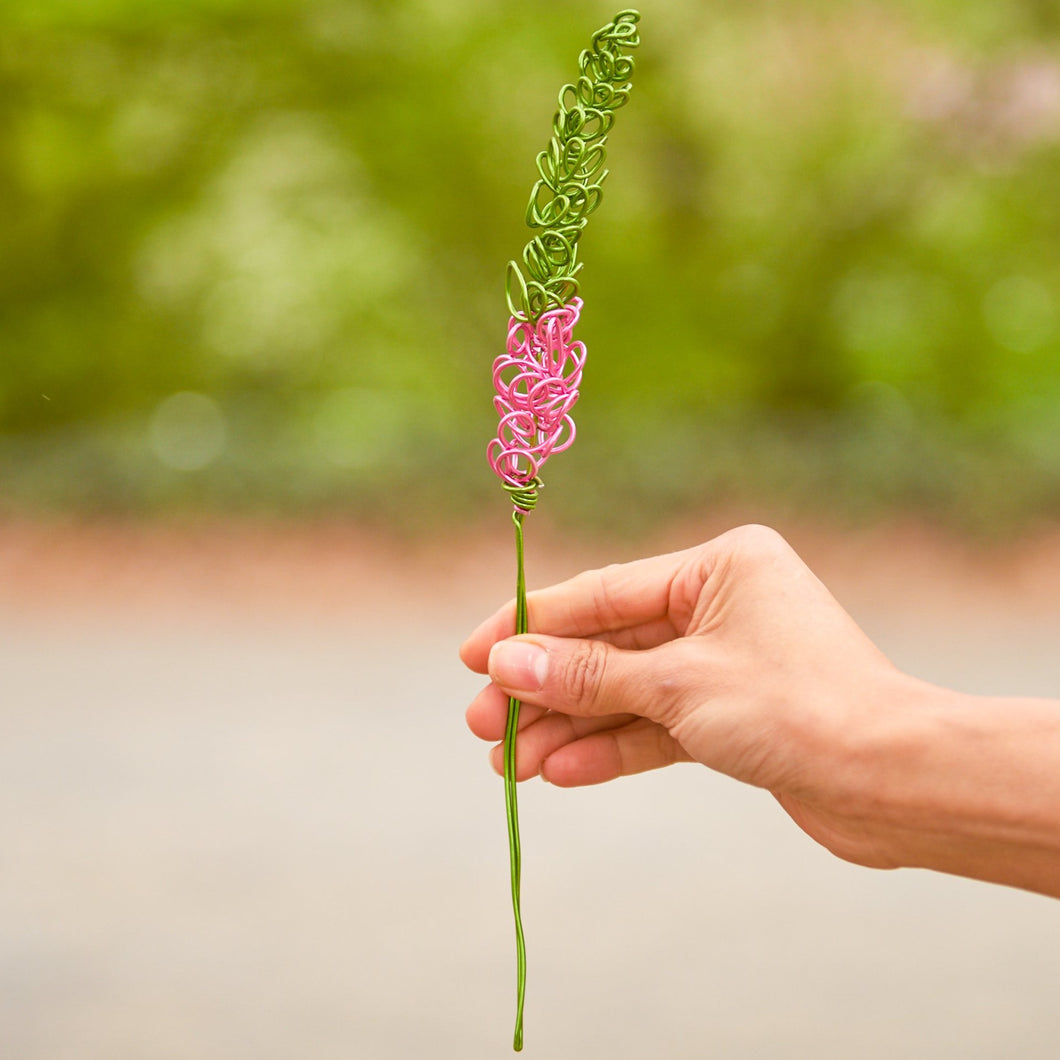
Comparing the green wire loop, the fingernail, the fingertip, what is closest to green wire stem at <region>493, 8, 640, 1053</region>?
the green wire loop

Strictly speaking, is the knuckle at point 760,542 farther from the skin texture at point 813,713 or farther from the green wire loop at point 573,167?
the green wire loop at point 573,167

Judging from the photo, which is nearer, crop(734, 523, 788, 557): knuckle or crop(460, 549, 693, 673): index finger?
crop(734, 523, 788, 557): knuckle

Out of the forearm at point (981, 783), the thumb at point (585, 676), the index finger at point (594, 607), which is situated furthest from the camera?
the index finger at point (594, 607)

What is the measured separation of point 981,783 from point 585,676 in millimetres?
301

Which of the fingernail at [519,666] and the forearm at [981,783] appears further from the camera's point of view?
A: the fingernail at [519,666]

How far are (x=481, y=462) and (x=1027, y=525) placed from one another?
50.5 inches

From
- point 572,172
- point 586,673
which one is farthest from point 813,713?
point 572,172

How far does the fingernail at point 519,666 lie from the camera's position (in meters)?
0.94

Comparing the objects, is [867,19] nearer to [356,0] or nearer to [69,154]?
[356,0]

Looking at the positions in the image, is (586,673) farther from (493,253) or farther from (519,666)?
(493,253)

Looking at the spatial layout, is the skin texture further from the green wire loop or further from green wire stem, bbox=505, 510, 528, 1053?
the green wire loop

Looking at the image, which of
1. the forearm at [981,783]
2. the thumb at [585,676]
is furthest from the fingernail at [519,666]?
the forearm at [981,783]

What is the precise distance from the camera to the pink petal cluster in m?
0.87

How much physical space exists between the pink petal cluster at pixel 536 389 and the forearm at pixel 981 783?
327mm
